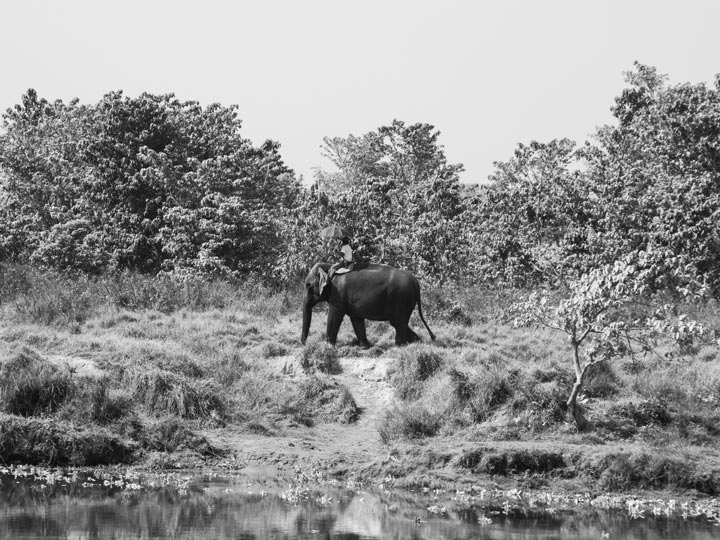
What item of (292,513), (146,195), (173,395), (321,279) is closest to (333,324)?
(321,279)

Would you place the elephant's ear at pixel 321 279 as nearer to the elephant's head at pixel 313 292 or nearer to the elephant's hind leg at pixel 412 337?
the elephant's head at pixel 313 292

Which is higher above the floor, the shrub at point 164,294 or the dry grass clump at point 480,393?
the shrub at point 164,294

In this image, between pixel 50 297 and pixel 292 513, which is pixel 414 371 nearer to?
pixel 292 513

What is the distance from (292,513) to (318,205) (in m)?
14.5

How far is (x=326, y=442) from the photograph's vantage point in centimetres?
1555

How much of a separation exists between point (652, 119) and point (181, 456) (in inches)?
605

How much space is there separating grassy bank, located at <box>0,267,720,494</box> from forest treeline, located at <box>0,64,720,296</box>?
13.1 feet

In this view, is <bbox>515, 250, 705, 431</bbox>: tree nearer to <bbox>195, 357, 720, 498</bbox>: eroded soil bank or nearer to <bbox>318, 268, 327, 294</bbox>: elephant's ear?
<bbox>195, 357, 720, 498</bbox>: eroded soil bank

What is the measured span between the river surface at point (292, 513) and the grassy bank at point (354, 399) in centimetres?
72

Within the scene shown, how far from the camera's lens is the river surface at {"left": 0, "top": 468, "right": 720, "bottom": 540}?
10953 mm

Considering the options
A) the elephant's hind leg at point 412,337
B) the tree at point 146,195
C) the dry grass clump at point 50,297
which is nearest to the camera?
the elephant's hind leg at point 412,337

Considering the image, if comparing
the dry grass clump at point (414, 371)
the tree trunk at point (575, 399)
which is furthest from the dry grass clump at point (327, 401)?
the tree trunk at point (575, 399)

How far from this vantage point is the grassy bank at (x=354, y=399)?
44.8 ft

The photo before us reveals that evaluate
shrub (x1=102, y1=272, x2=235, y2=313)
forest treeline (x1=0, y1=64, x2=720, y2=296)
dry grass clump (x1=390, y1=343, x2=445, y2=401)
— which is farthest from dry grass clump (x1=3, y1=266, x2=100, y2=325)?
dry grass clump (x1=390, y1=343, x2=445, y2=401)
